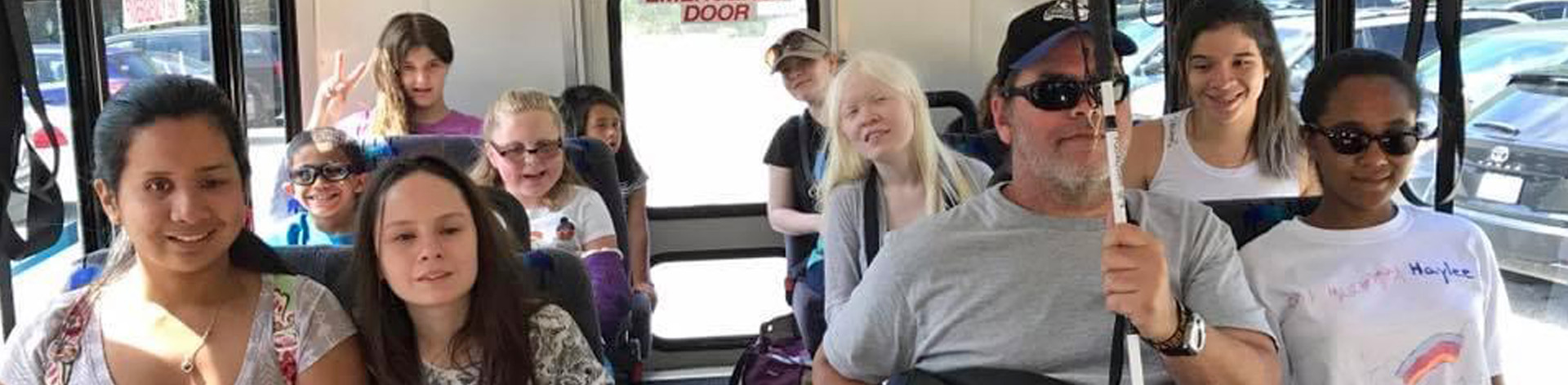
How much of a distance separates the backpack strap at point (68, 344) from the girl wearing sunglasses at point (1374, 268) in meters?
1.78

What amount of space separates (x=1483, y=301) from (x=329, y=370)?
1.75 metres

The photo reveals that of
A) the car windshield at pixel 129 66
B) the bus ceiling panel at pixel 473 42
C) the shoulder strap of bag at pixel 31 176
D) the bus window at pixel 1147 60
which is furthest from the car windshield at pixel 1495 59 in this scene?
the bus ceiling panel at pixel 473 42

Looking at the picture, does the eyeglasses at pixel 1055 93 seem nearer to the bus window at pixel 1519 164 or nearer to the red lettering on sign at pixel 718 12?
the bus window at pixel 1519 164

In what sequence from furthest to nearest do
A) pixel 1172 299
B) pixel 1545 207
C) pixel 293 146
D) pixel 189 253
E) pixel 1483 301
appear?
pixel 293 146 → pixel 1545 207 → pixel 1483 301 → pixel 189 253 → pixel 1172 299

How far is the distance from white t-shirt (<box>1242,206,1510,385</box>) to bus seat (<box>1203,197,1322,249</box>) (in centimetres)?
20

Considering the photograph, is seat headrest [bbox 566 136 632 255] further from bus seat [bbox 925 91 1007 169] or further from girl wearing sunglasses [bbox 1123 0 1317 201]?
girl wearing sunglasses [bbox 1123 0 1317 201]

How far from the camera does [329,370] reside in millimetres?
2021

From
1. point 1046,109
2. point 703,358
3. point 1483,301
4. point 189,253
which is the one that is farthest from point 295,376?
point 703,358

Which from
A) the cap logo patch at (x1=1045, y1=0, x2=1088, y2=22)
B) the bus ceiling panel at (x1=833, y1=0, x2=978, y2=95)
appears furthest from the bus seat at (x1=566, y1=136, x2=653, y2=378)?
the cap logo patch at (x1=1045, y1=0, x2=1088, y2=22)

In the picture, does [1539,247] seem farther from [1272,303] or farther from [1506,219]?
[1272,303]

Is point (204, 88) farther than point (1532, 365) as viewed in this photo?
No

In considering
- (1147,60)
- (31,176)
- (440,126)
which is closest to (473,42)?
(440,126)

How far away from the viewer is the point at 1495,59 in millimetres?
2910

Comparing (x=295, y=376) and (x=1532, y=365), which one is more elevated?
(x=295, y=376)
